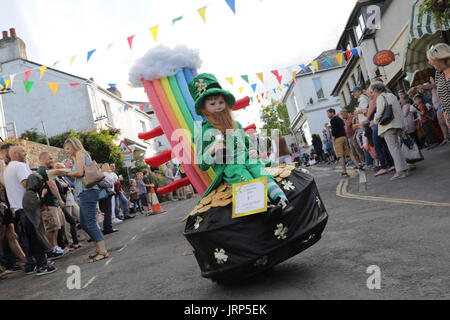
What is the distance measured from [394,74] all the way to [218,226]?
21.4 metres

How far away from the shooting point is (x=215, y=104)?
3400 mm

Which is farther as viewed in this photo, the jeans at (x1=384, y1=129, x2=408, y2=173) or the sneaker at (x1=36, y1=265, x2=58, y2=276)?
the jeans at (x1=384, y1=129, x2=408, y2=173)

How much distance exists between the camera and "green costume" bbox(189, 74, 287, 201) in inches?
119

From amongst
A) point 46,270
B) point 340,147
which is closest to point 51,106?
point 340,147

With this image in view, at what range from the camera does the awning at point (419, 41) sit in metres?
11.5

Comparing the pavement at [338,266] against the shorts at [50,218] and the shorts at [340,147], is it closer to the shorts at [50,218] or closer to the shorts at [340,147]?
the shorts at [50,218]

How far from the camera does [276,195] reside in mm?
2824

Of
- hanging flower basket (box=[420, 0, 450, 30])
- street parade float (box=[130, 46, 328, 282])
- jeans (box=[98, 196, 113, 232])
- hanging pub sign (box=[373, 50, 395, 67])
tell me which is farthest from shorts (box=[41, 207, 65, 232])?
hanging pub sign (box=[373, 50, 395, 67])

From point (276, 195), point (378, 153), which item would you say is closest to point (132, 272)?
point (276, 195)

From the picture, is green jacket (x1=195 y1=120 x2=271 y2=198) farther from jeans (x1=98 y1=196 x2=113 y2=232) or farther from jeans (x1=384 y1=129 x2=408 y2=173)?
jeans (x1=98 y1=196 x2=113 y2=232)

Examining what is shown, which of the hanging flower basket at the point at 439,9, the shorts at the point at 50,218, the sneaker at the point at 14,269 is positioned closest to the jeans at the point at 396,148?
the hanging flower basket at the point at 439,9

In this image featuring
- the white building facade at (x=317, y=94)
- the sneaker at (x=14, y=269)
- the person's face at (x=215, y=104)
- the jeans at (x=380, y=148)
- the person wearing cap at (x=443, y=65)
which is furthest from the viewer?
the white building facade at (x=317, y=94)

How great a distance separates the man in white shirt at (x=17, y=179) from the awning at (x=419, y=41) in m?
11.2

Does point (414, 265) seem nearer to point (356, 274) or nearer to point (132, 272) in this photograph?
point (356, 274)
